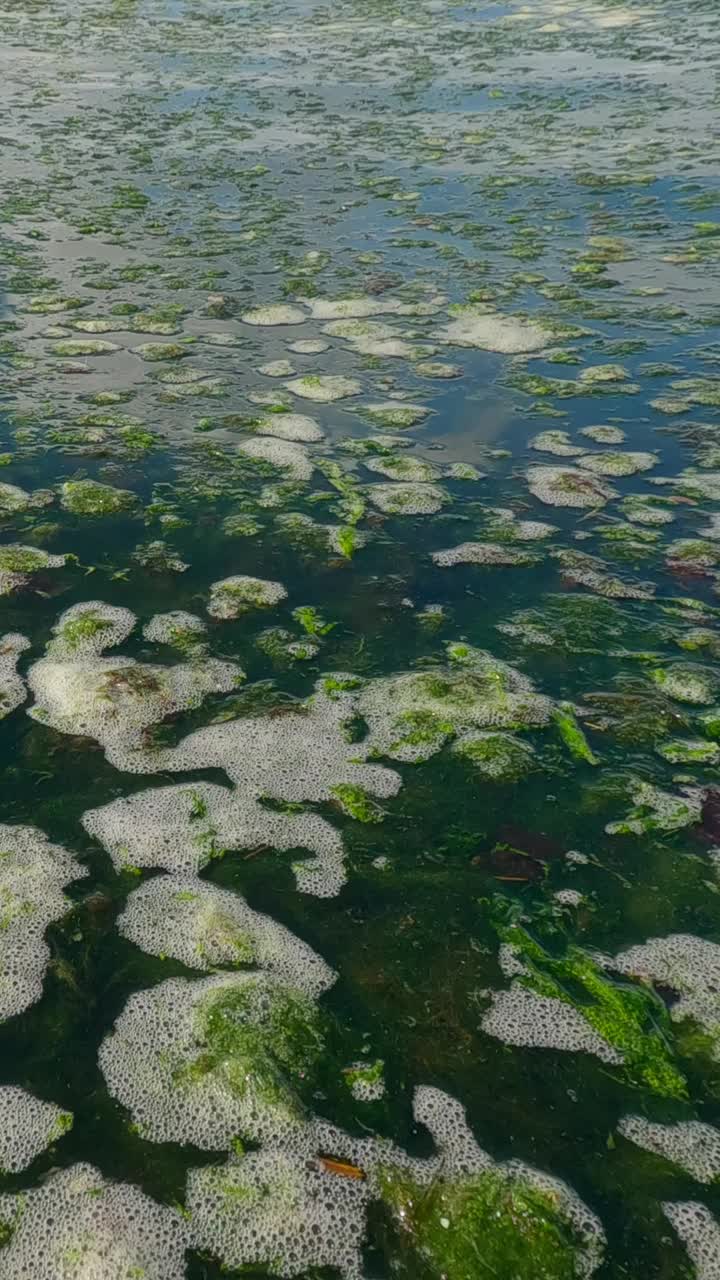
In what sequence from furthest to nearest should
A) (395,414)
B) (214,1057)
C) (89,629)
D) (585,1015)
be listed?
1. (395,414)
2. (89,629)
3. (585,1015)
4. (214,1057)

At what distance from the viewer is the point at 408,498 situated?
6730 mm

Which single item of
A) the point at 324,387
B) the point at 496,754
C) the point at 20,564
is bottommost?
the point at 496,754

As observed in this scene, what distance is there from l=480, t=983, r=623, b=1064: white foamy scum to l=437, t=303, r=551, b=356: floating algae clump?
7.22 metres

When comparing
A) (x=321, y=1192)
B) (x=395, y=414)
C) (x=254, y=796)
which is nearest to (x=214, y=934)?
(x=254, y=796)

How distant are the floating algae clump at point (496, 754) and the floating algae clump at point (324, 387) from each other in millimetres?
4777

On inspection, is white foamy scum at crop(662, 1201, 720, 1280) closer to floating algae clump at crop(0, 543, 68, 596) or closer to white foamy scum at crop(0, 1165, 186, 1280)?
white foamy scum at crop(0, 1165, 186, 1280)

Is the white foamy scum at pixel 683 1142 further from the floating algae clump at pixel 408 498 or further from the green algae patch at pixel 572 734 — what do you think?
the floating algae clump at pixel 408 498

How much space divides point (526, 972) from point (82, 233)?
12125mm

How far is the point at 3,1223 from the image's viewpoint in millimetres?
2707

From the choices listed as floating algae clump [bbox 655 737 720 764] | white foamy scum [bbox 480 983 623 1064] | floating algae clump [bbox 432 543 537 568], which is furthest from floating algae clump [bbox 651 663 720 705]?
white foamy scum [bbox 480 983 623 1064]

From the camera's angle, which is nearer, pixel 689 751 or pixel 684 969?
pixel 684 969

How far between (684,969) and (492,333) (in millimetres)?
7570

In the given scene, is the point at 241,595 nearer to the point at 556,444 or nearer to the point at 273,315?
the point at 556,444

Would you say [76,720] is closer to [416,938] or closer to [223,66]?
[416,938]
